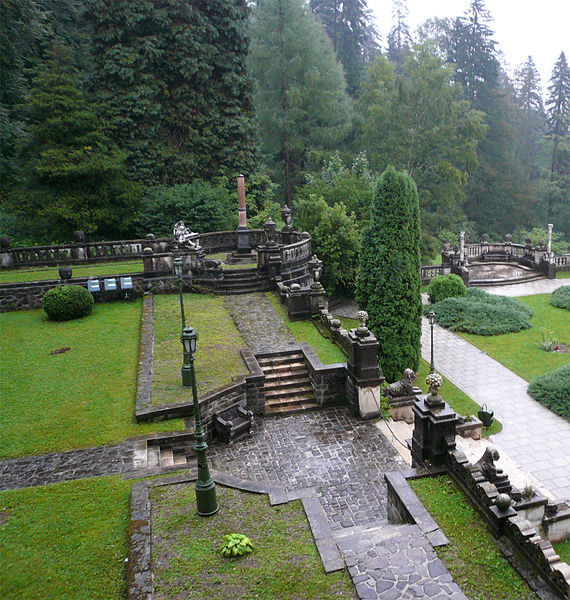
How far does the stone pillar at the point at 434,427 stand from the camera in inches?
378

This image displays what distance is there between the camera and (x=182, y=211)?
105 feet

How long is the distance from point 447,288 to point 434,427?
19.9 m

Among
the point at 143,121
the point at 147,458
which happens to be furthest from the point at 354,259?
the point at 147,458

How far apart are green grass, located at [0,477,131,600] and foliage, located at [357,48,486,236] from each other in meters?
37.0

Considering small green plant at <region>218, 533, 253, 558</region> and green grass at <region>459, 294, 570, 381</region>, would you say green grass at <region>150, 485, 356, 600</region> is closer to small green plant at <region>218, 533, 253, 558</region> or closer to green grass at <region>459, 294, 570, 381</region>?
small green plant at <region>218, 533, 253, 558</region>

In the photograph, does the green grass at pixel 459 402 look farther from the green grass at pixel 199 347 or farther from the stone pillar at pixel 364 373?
the green grass at pixel 199 347

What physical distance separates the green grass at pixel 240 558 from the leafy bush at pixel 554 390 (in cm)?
1106

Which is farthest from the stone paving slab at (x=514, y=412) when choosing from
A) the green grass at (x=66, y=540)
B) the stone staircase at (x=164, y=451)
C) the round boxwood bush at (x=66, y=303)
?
the round boxwood bush at (x=66, y=303)

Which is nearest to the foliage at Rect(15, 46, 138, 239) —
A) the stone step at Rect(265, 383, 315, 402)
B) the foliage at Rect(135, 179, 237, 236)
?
the foliage at Rect(135, 179, 237, 236)

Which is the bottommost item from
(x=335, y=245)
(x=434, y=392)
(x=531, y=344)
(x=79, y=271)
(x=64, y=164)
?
(x=531, y=344)

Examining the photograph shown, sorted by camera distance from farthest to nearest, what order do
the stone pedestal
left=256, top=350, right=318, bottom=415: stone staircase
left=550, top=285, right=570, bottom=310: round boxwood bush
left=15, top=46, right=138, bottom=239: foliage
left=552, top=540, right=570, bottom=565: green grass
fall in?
left=550, top=285, right=570, bottom=310: round boxwood bush, left=15, top=46, right=138, bottom=239: foliage, left=256, top=350, right=318, bottom=415: stone staircase, left=552, top=540, right=570, bottom=565: green grass, the stone pedestal

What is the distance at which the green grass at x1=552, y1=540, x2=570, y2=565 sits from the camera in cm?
1002

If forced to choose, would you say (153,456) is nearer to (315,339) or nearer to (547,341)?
(315,339)

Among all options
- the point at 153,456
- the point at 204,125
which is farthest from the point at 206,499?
the point at 204,125
